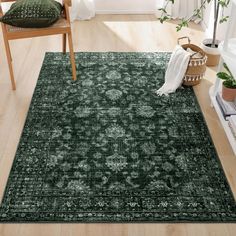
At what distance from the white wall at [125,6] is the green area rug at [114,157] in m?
1.31

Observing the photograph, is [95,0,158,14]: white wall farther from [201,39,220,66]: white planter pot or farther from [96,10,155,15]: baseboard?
[201,39,220,66]: white planter pot

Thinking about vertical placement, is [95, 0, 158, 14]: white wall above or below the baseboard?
above

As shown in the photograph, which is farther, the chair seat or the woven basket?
the woven basket

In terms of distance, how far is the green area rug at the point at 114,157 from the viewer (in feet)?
5.62

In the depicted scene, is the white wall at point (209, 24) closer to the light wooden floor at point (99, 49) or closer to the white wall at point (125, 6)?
the light wooden floor at point (99, 49)

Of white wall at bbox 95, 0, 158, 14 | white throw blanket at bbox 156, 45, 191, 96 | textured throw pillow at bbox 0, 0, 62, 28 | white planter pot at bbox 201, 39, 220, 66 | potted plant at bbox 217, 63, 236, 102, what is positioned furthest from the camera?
white wall at bbox 95, 0, 158, 14

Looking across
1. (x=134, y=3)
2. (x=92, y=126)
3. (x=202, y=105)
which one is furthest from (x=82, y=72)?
(x=134, y=3)

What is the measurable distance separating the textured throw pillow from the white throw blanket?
88 cm

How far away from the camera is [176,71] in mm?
2549

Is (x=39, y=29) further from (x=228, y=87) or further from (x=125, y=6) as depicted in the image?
(x=125, y=6)

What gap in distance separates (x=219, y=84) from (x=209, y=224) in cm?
109

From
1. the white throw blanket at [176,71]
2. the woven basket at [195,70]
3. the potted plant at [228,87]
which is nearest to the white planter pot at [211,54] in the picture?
the woven basket at [195,70]

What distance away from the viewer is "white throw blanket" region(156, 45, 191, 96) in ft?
8.08

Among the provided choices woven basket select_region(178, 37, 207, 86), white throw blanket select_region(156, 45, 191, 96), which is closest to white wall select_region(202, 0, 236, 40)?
woven basket select_region(178, 37, 207, 86)
